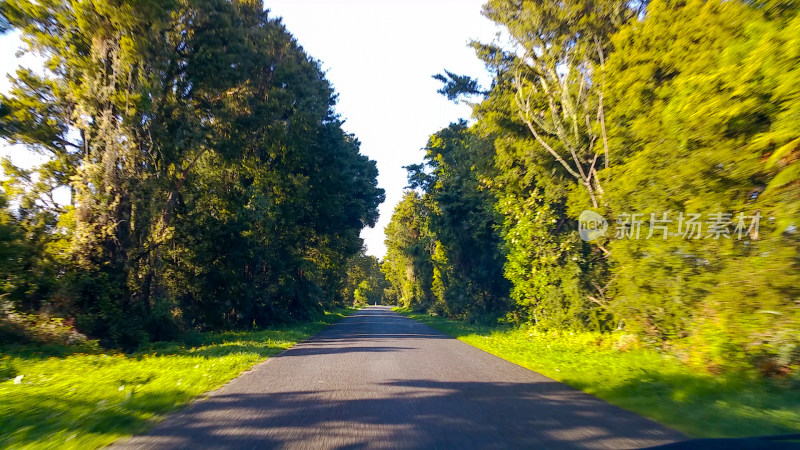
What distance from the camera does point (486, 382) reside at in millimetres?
9352

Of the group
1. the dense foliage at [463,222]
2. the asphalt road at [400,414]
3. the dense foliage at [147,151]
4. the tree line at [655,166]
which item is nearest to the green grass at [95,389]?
the asphalt road at [400,414]

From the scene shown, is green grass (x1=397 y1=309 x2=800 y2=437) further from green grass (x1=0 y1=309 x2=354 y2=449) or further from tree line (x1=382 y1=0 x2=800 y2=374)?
green grass (x1=0 y1=309 x2=354 y2=449)

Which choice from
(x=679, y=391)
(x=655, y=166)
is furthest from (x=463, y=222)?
(x=679, y=391)

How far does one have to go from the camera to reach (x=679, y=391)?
7934mm

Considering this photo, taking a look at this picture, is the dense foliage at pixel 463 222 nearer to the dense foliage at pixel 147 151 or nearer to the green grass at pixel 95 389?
the dense foliage at pixel 147 151

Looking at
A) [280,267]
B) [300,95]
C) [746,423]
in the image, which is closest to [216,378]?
[746,423]

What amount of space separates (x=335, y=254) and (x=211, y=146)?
2186 cm

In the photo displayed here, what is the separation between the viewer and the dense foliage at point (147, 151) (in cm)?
1488

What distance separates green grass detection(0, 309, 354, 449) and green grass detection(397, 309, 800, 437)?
6367 mm

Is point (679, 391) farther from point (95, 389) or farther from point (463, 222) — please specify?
point (463, 222)

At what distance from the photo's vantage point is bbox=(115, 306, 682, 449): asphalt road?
5.73 metres

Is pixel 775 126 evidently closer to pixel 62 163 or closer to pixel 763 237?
pixel 763 237

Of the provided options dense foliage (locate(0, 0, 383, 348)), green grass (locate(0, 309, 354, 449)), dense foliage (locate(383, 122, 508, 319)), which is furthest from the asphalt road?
dense foliage (locate(383, 122, 508, 319))

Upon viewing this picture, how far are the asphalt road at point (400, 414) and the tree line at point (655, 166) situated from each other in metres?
3.24
